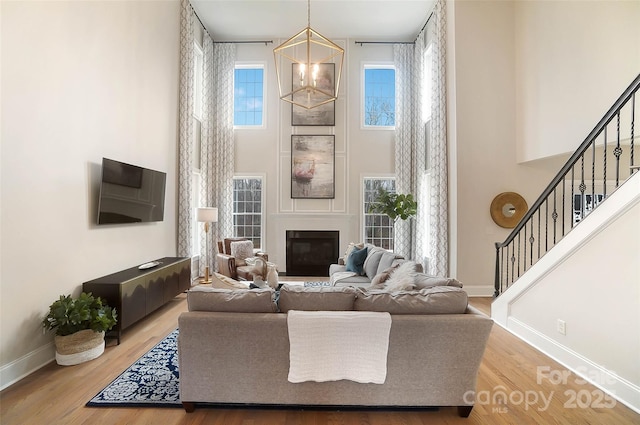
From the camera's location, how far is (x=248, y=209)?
7301mm

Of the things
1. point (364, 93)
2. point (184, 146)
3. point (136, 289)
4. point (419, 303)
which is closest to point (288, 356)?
point (419, 303)

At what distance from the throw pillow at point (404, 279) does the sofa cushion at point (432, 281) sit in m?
0.05

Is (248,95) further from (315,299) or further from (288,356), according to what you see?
(288,356)

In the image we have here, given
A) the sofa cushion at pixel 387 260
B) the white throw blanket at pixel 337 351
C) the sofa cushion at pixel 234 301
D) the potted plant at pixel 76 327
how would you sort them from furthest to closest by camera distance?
the sofa cushion at pixel 387 260 → the potted plant at pixel 76 327 → the sofa cushion at pixel 234 301 → the white throw blanket at pixel 337 351

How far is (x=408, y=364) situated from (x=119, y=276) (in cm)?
324

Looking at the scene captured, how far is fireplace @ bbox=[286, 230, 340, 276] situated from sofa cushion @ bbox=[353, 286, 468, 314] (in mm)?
4854

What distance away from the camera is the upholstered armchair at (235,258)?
5.50m

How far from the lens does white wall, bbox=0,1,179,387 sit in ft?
8.53

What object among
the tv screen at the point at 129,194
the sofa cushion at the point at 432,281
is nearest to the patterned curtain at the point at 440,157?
the sofa cushion at the point at 432,281

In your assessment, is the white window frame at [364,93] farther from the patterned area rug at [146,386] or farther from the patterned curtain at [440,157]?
the patterned area rug at [146,386]

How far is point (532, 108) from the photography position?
16.4ft

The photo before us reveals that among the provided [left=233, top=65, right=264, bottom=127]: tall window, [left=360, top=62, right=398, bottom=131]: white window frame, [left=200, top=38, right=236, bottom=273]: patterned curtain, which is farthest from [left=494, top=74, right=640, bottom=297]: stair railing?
[left=233, top=65, right=264, bottom=127]: tall window

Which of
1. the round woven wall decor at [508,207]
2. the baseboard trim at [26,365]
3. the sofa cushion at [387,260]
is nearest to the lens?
the baseboard trim at [26,365]

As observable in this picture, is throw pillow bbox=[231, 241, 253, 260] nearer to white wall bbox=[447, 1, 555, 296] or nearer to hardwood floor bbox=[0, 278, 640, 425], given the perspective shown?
Result: hardwood floor bbox=[0, 278, 640, 425]
